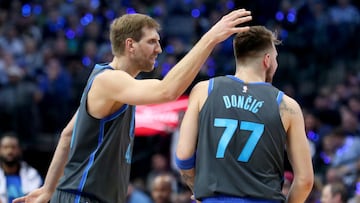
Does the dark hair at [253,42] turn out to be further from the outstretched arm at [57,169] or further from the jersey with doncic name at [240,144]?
the outstretched arm at [57,169]

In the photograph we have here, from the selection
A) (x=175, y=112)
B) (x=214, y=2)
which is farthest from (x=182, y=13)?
(x=175, y=112)

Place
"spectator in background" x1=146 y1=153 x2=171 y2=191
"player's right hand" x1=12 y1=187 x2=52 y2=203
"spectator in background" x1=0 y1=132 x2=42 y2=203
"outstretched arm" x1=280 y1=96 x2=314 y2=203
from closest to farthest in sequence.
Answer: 1. "outstretched arm" x1=280 y1=96 x2=314 y2=203
2. "player's right hand" x1=12 y1=187 x2=52 y2=203
3. "spectator in background" x1=0 y1=132 x2=42 y2=203
4. "spectator in background" x1=146 y1=153 x2=171 y2=191

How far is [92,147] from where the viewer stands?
20.0 ft

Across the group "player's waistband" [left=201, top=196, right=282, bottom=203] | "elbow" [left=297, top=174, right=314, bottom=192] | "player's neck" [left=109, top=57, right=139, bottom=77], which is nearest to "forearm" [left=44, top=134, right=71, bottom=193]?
"player's neck" [left=109, top=57, right=139, bottom=77]

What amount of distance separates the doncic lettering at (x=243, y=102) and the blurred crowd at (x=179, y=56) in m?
6.96

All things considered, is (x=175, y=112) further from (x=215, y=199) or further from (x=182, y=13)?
(x=215, y=199)

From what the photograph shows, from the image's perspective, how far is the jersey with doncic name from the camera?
224 inches

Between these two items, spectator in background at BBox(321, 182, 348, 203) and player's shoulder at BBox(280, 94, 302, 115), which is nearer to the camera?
player's shoulder at BBox(280, 94, 302, 115)

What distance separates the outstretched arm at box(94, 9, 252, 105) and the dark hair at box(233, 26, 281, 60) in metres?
0.23

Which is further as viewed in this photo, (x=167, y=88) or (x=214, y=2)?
(x=214, y=2)

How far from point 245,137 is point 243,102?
23cm

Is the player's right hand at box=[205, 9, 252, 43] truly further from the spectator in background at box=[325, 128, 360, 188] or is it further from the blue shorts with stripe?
the spectator in background at box=[325, 128, 360, 188]

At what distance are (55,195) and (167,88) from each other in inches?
48.8

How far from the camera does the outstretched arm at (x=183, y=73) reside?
5.52 metres
